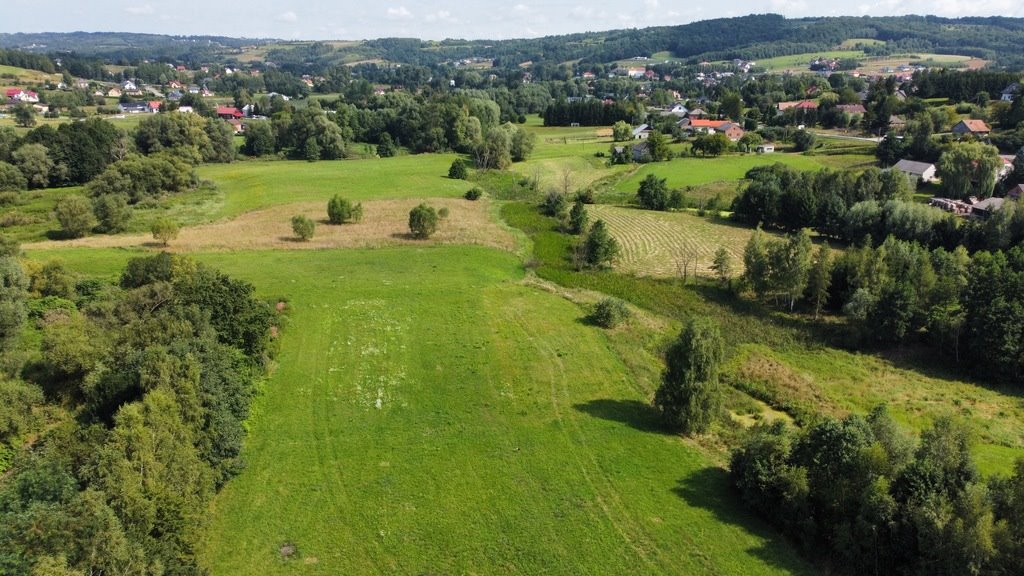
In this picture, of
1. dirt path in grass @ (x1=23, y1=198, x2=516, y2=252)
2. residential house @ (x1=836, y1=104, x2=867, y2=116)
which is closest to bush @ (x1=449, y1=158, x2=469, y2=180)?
dirt path in grass @ (x1=23, y1=198, x2=516, y2=252)

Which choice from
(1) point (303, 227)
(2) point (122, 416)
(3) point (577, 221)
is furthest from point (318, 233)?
(2) point (122, 416)

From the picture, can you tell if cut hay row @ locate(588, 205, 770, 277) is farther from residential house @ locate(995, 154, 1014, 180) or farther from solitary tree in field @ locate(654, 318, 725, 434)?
residential house @ locate(995, 154, 1014, 180)

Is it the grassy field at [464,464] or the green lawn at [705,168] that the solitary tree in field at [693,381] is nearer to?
the grassy field at [464,464]

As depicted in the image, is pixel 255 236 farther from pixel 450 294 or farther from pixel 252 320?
pixel 252 320

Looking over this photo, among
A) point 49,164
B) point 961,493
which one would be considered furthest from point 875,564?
point 49,164

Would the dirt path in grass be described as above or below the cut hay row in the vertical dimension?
above

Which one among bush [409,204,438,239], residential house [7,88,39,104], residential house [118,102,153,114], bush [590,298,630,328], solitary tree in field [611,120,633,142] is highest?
residential house [7,88,39,104]
